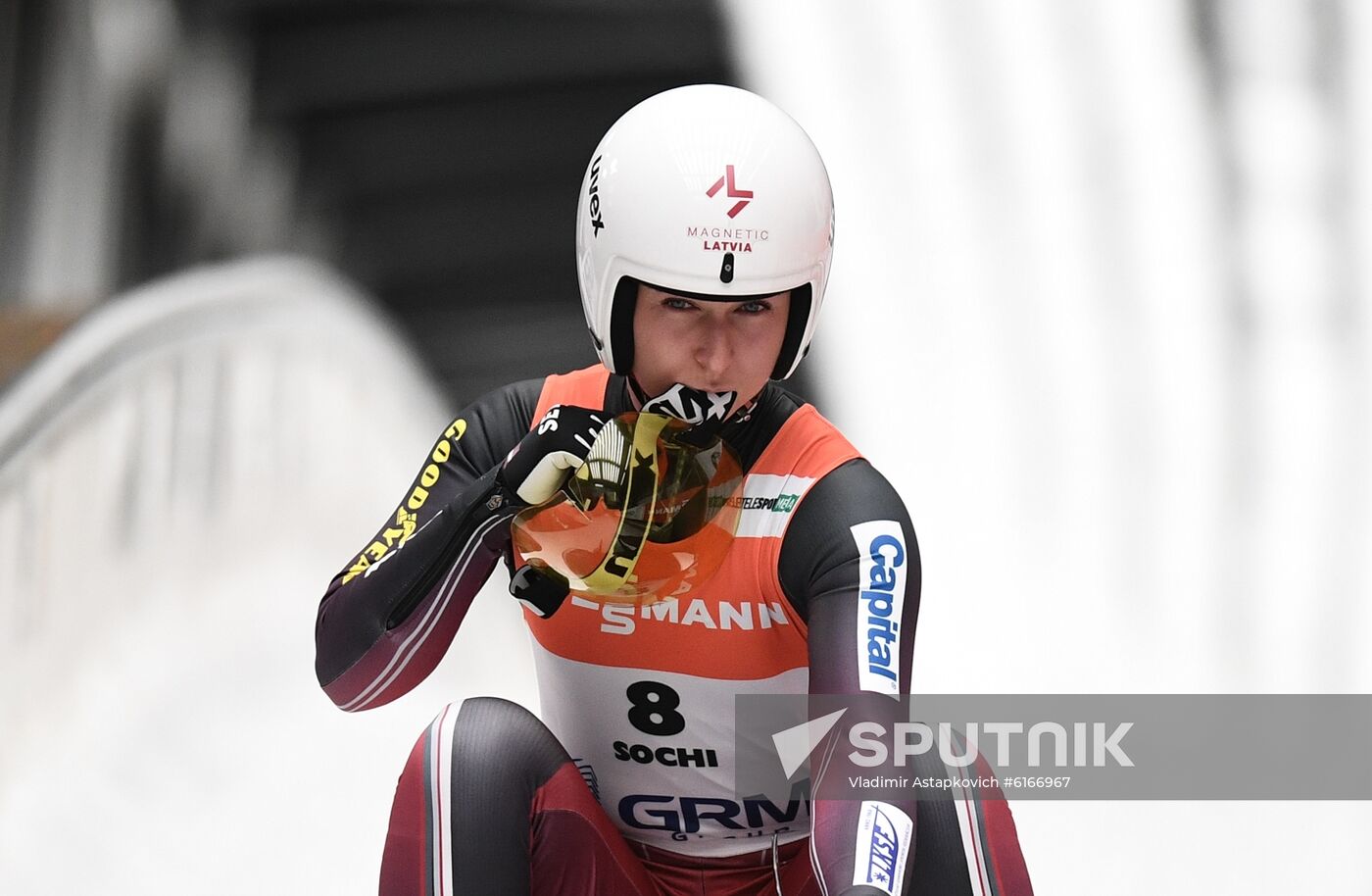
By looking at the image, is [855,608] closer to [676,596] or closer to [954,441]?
[676,596]

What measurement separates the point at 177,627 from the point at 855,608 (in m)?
3.93

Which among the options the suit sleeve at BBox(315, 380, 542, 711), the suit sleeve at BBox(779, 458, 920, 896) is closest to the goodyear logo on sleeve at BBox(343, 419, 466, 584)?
the suit sleeve at BBox(315, 380, 542, 711)

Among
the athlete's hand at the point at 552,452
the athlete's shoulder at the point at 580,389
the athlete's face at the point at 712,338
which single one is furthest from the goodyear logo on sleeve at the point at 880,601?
the athlete's shoulder at the point at 580,389

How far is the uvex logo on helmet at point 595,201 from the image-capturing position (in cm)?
249

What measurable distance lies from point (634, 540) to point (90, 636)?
3.25 meters

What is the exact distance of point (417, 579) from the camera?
2389mm

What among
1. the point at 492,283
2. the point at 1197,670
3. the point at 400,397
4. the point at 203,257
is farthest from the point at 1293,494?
the point at 492,283

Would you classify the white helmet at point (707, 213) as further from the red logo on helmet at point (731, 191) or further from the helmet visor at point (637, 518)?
the helmet visor at point (637, 518)

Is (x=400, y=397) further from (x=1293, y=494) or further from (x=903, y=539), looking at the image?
(x=903, y=539)

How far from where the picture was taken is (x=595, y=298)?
2.51 meters

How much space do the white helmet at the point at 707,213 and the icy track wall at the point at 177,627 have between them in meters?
2.14

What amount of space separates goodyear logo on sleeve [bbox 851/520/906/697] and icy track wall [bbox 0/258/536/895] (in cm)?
215

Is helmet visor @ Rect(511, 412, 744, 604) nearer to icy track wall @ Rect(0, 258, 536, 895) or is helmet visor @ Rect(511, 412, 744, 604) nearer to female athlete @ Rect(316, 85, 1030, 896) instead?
female athlete @ Rect(316, 85, 1030, 896)

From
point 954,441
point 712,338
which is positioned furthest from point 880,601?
point 954,441
